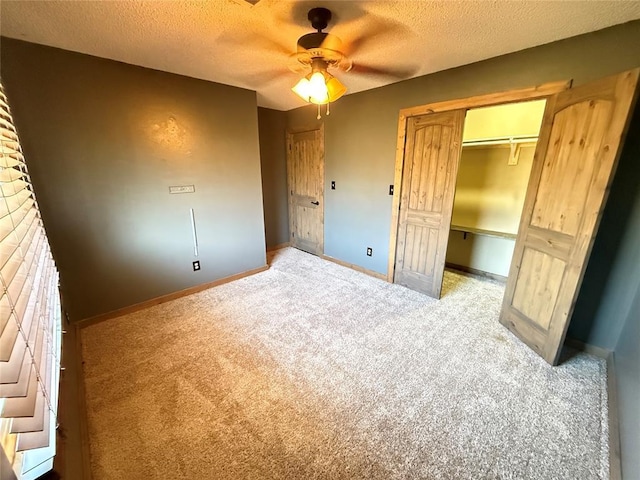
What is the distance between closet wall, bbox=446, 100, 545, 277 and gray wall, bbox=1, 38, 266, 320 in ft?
9.44

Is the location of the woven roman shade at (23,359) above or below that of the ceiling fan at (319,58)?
below

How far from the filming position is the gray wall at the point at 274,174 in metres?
4.16

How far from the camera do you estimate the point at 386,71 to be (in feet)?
8.14

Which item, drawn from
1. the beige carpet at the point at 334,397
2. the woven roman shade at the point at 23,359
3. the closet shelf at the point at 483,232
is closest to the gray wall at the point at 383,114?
the closet shelf at the point at 483,232

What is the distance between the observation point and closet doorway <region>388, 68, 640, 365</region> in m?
1.61

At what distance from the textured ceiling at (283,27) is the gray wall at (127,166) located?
26 cm

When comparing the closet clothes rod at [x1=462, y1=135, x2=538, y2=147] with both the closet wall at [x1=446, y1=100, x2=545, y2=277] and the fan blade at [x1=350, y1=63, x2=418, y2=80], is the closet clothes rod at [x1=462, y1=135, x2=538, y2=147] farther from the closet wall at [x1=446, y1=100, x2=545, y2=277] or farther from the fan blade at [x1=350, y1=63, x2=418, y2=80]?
the fan blade at [x1=350, y1=63, x2=418, y2=80]

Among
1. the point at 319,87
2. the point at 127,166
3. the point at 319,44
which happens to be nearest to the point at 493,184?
the point at 319,87

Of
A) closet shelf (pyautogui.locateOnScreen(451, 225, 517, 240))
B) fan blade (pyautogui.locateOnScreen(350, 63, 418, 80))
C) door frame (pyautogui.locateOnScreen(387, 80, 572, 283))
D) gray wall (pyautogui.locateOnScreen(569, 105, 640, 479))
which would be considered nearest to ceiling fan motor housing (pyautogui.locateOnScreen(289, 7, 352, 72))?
fan blade (pyautogui.locateOnScreen(350, 63, 418, 80))

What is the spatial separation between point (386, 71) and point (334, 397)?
2799mm

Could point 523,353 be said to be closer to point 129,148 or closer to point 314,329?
point 314,329

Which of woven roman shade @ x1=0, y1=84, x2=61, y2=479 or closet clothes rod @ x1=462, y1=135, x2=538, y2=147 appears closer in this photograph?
woven roman shade @ x1=0, y1=84, x2=61, y2=479

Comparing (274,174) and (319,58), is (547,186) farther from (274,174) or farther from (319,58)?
(274,174)

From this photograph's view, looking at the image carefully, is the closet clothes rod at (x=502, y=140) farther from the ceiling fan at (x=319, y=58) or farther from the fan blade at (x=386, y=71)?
the ceiling fan at (x=319, y=58)
